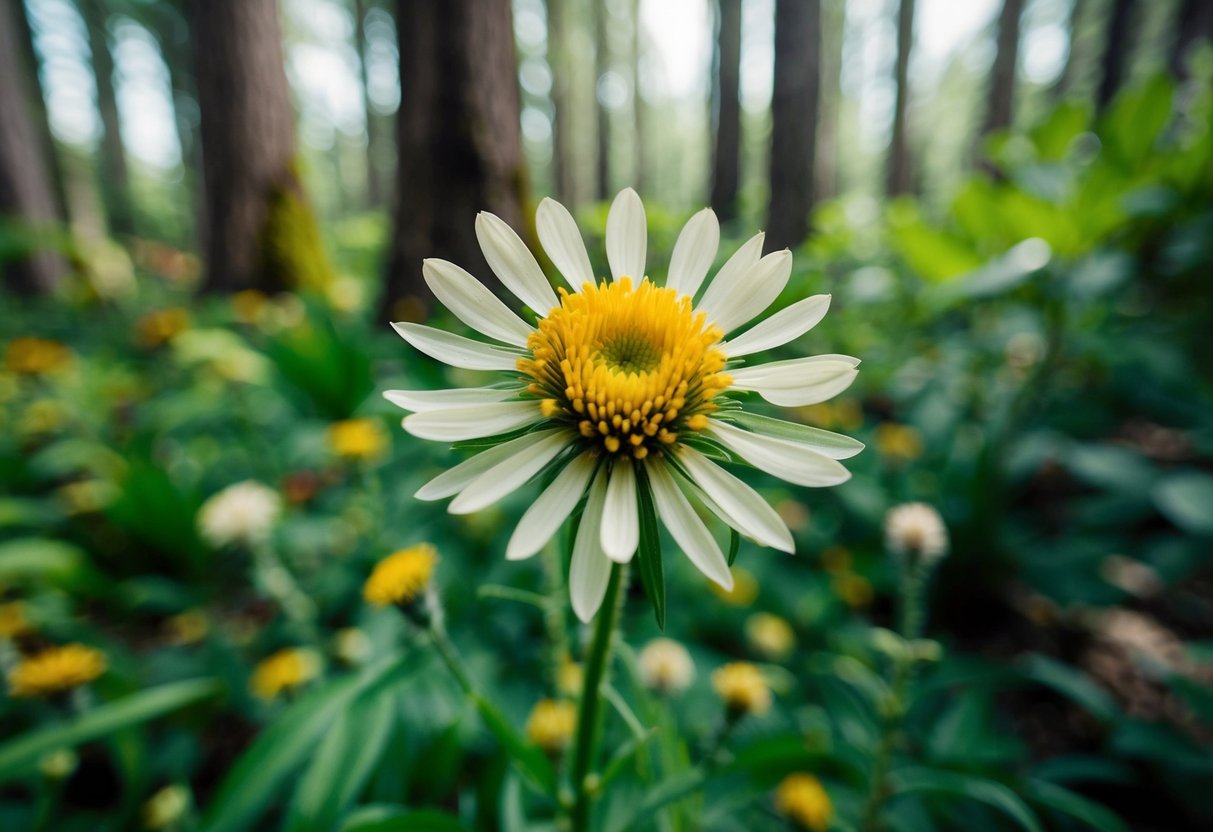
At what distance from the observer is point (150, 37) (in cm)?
1077

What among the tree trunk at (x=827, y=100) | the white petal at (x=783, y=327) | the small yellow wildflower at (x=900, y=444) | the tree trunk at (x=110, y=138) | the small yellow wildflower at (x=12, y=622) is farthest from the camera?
→ the tree trunk at (x=110, y=138)

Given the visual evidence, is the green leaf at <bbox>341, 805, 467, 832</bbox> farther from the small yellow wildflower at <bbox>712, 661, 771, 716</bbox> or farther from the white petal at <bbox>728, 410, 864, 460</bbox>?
the white petal at <bbox>728, 410, 864, 460</bbox>

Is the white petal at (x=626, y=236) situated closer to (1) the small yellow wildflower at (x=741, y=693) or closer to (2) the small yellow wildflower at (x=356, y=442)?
(1) the small yellow wildflower at (x=741, y=693)

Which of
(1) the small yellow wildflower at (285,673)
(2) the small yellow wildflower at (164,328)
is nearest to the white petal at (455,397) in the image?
(1) the small yellow wildflower at (285,673)

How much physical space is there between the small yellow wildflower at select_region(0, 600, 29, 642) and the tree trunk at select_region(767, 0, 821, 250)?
3727mm

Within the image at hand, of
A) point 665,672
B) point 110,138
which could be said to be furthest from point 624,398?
point 110,138

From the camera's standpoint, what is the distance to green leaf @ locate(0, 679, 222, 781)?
1.01m

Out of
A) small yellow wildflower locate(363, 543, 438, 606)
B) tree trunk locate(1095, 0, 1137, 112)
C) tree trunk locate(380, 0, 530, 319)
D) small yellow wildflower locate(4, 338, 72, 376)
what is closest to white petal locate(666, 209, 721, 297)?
small yellow wildflower locate(363, 543, 438, 606)

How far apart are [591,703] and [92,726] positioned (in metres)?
1.14

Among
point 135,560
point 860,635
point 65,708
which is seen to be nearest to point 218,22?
point 135,560

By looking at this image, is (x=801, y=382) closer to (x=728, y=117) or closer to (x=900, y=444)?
(x=900, y=444)

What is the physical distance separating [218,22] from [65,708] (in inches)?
157

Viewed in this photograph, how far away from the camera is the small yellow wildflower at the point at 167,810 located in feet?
3.53

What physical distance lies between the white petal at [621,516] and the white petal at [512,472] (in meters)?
0.07
